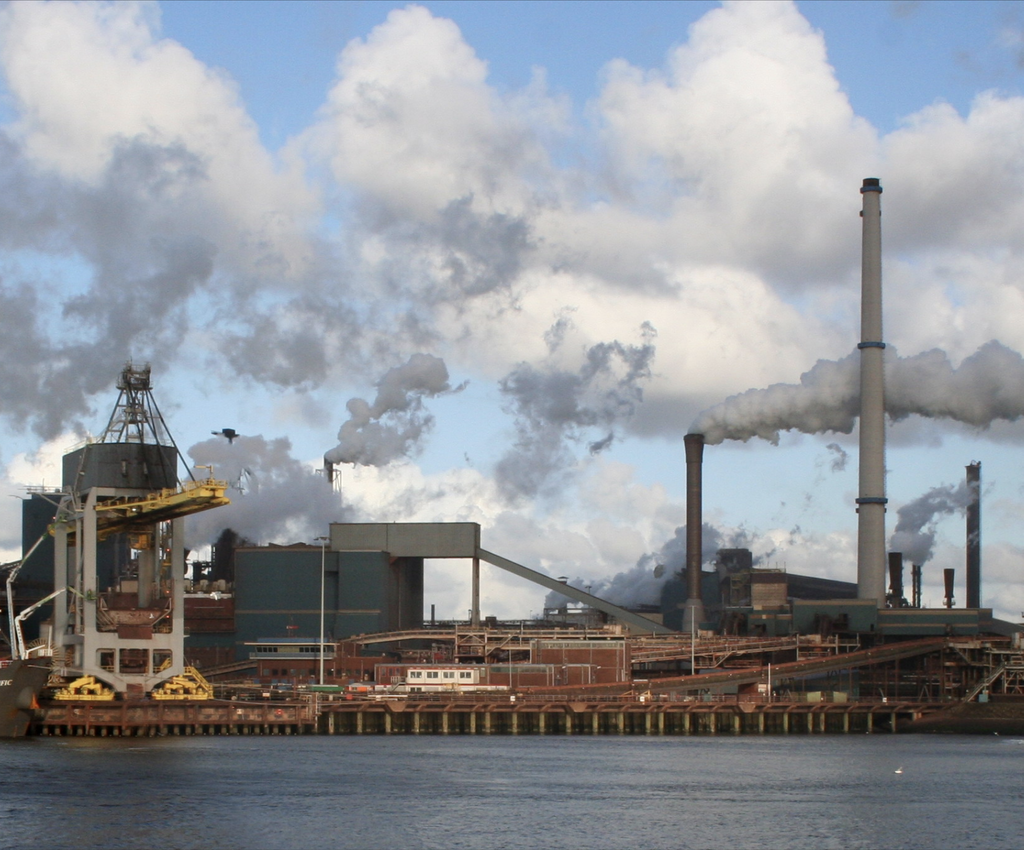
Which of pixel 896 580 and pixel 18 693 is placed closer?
pixel 18 693

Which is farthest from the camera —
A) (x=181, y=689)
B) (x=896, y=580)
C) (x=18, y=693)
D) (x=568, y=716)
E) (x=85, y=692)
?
(x=896, y=580)

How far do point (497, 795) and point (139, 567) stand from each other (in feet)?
116

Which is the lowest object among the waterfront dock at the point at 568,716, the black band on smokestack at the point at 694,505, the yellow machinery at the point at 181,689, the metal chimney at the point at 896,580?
the waterfront dock at the point at 568,716

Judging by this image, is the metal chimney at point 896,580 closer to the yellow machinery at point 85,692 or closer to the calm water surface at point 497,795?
the calm water surface at point 497,795

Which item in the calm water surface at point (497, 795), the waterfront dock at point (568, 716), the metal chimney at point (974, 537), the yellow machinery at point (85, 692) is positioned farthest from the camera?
the metal chimney at point (974, 537)

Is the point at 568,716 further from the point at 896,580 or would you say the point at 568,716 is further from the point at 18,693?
the point at 896,580

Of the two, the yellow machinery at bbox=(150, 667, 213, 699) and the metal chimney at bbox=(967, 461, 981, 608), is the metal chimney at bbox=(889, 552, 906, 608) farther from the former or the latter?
the yellow machinery at bbox=(150, 667, 213, 699)

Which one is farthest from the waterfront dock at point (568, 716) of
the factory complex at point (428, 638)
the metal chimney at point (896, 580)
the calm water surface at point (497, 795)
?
the metal chimney at point (896, 580)

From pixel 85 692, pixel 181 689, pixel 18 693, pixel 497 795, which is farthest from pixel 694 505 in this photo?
pixel 497 795

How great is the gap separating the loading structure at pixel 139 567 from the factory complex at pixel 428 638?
12cm

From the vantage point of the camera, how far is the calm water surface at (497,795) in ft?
165

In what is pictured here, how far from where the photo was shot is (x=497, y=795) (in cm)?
6000

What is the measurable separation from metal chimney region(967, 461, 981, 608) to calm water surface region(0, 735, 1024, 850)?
181 ft

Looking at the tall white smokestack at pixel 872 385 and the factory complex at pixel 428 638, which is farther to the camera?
the tall white smokestack at pixel 872 385
